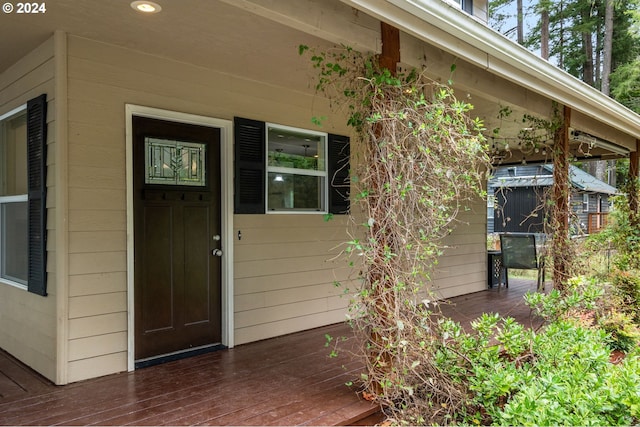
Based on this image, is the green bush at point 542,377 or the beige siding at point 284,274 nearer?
the green bush at point 542,377

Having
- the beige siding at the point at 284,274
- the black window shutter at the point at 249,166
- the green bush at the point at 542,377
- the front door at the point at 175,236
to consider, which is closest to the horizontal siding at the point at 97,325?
the front door at the point at 175,236

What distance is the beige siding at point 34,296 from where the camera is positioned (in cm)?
304

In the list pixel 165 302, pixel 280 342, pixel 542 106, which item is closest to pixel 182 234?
pixel 165 302

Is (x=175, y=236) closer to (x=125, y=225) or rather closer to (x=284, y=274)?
(x=125, y=225)

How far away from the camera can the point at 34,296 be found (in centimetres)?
329

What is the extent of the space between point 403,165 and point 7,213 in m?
3.55

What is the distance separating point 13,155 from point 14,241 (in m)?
0.75

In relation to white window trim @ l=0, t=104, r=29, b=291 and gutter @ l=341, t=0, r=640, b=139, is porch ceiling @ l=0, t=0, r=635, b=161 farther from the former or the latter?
white window trim @ l=0, t=104, r=29, b=291

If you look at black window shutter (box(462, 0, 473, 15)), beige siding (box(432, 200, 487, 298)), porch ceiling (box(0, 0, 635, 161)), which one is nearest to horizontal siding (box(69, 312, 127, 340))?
porch ceiling (box(0, 0, 635, 161))

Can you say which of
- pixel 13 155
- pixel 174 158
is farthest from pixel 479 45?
pixel 13 155

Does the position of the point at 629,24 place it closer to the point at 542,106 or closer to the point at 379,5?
the point at 542,106

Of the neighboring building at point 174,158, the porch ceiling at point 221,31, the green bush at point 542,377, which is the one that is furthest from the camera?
the neighboring building at point 174,158

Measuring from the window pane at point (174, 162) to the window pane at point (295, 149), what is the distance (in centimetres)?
74

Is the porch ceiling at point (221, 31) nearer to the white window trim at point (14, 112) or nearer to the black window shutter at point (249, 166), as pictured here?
the white window trim at point (14, 112)
